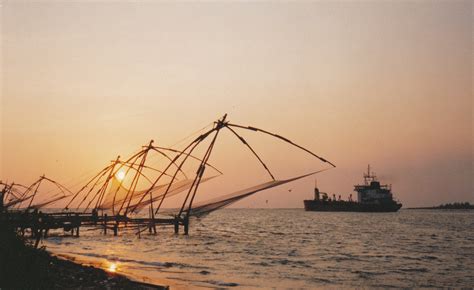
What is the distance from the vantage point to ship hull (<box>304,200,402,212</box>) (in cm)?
9600

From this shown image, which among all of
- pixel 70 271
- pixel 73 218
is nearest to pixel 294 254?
pixel 73 218

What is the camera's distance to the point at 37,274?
8812 mm

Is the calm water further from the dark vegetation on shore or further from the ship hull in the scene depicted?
the ship hull

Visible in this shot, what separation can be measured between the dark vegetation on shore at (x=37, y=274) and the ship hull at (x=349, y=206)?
89901 millimetres

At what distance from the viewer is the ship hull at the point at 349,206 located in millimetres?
96000

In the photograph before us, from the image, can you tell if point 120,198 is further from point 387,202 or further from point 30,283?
point 387,202

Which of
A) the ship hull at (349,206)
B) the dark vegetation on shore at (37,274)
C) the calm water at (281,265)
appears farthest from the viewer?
the ship hull at (349,206)

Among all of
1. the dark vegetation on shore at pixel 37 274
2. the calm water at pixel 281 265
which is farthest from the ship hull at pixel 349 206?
the dark vegetation on shore at pixel 37 274

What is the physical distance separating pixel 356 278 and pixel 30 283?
431 inches

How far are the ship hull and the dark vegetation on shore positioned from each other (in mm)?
89901

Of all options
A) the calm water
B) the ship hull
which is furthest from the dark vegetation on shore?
the ship hull

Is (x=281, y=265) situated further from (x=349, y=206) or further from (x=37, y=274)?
(x=349, y=206)

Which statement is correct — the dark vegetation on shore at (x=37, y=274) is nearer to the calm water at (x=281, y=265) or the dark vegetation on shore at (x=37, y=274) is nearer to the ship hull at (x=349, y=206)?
the calm water at (x=281, y=265)

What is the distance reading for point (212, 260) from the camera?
19406 millimetres
